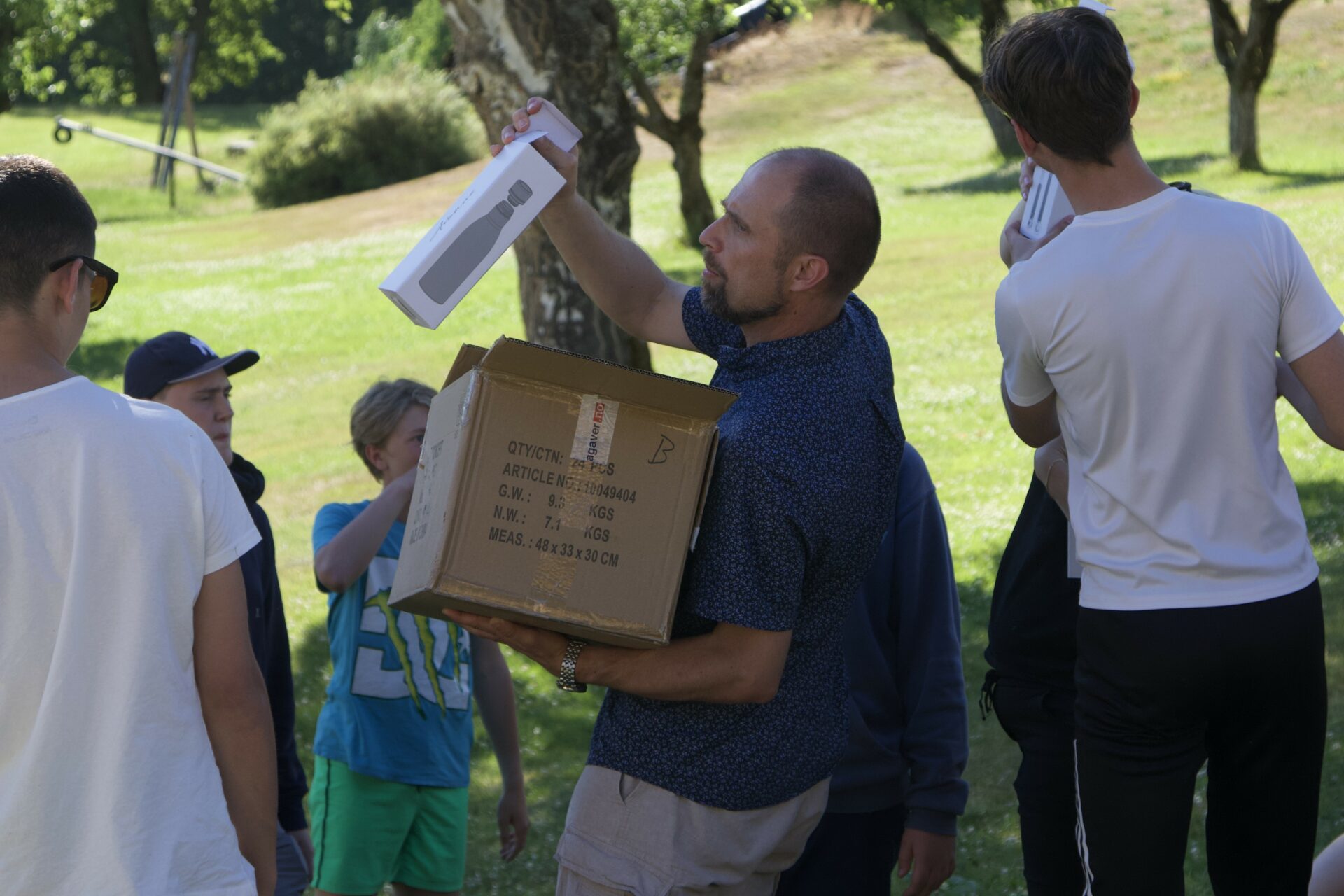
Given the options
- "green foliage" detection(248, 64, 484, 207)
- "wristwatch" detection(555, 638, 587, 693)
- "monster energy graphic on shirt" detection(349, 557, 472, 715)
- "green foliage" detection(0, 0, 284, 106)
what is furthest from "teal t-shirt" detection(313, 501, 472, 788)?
"green foliage" detection(248, 64, 484, 207)

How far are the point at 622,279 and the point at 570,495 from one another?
0.97 m

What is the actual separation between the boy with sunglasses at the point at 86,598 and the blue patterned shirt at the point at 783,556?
825mm

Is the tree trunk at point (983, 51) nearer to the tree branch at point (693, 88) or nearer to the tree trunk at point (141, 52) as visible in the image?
the tree branch at point (693, 88)

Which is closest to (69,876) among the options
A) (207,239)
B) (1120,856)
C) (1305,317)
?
(1120,856)

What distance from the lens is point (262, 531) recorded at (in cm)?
409

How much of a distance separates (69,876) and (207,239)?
2914cm

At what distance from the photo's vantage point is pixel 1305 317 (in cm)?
265

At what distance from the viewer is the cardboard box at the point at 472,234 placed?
8.70 feet

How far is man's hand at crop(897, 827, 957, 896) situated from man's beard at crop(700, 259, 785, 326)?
4.16ft

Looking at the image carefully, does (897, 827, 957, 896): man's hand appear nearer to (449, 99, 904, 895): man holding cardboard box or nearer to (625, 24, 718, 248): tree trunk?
(449, 99, 904, 895): man holding cardboard box

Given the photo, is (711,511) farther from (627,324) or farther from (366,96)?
(366,96)

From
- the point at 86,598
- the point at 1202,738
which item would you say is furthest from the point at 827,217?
the point at 86,598

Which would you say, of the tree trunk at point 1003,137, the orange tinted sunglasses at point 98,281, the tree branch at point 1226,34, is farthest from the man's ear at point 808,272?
the tree trunk at point 1003,137

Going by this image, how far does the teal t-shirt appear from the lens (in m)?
4.07
